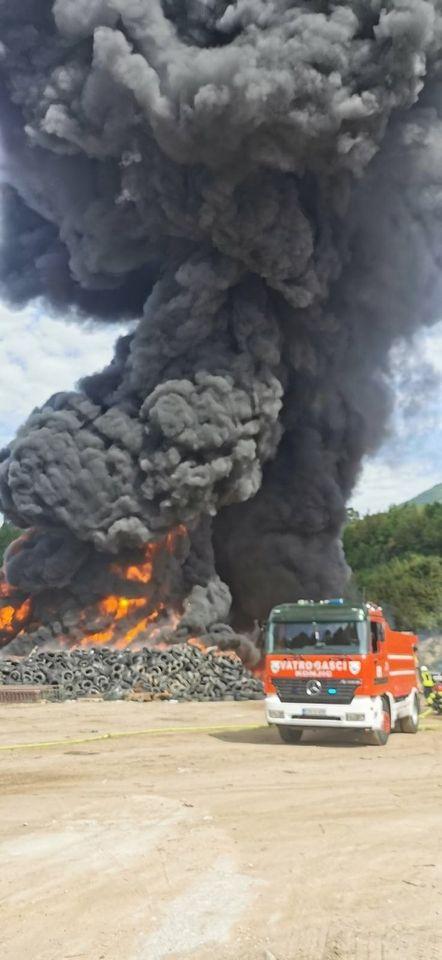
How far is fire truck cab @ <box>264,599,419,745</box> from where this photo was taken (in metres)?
15.6

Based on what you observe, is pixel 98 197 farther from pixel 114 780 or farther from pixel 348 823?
pixel 348 823

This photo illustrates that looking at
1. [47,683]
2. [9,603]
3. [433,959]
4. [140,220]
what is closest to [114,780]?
[433,959]

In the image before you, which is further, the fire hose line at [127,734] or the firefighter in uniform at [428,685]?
the firefighter in uniform at [428,685]

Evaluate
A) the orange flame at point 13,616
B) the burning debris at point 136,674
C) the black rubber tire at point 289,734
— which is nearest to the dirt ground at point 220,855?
the black rubber tire at point 289,734

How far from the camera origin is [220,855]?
7.77m

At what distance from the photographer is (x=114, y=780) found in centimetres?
1215

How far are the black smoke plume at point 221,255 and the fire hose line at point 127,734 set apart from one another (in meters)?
14.0

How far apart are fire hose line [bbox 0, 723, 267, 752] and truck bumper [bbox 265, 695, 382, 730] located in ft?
12.0

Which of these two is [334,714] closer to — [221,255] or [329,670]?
[329,670]

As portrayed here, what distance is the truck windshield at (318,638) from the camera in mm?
16000

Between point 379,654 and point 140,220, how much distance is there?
2705 centimetres

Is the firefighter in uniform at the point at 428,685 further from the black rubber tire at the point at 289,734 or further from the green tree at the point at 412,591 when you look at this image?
the green tree at the point at 412,591

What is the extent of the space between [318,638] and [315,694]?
1134mm

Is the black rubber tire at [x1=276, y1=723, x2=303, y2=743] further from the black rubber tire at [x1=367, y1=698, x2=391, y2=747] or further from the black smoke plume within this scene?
the black smoke plume
